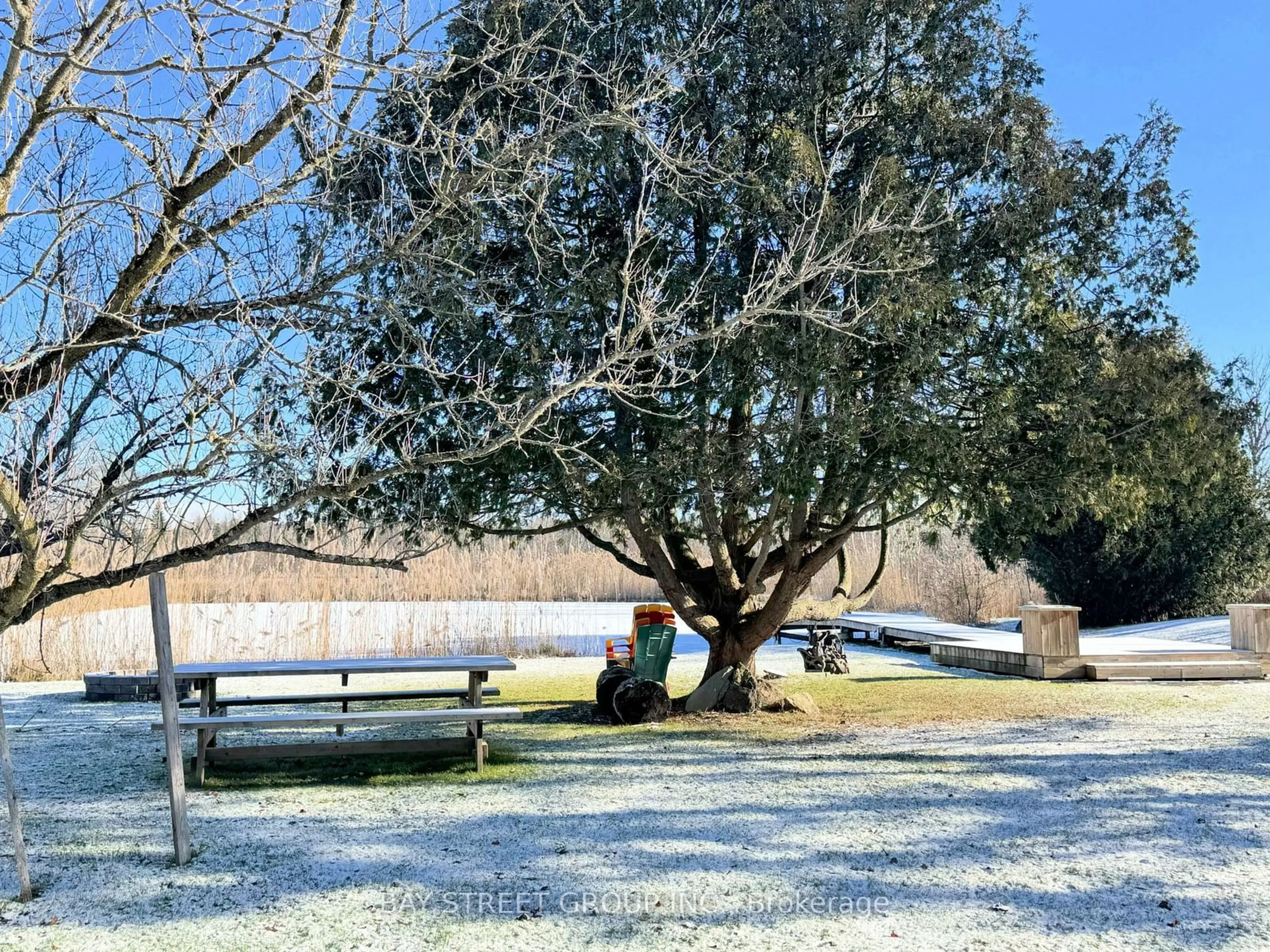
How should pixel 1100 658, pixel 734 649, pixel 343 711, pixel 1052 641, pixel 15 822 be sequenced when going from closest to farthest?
pixel 15 822
pixel 343 711
pixel 734 649
pixel 1052 641
pixel 1100 658

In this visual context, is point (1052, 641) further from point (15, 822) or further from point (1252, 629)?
point (15, 822)

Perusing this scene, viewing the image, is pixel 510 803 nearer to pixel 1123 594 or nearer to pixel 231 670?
pixel 231 670

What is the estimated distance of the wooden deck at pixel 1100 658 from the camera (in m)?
11.9

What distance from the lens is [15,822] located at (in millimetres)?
4332

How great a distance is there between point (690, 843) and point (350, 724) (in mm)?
2804

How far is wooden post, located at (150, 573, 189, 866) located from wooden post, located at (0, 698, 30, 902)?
0.62 metres


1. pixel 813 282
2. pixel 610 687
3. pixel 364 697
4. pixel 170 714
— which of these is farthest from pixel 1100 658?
pixel 170 714

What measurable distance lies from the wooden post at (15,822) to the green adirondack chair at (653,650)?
566 cm

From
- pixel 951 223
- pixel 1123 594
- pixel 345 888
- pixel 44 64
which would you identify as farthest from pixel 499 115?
pixel 1123 594

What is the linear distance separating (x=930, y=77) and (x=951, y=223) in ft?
4.77

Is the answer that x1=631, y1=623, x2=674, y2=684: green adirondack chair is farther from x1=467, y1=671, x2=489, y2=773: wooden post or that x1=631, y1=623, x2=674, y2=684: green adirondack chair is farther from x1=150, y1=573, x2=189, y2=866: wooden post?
x1=150, y1=573, x2=189, y2=866: wooden post

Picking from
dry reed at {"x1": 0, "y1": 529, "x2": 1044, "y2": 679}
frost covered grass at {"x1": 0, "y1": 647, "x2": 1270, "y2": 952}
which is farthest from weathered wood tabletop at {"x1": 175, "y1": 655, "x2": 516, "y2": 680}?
dry reed at {"x1": 0, "y1": 529, "x2": 1044, "y2": 679}

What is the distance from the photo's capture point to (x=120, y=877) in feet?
15.7

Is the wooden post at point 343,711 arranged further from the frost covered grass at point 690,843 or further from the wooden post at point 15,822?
the wooden post at point 15,822
